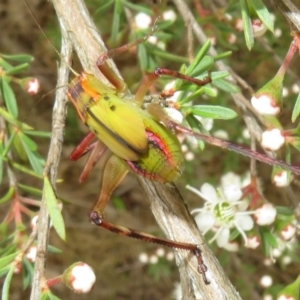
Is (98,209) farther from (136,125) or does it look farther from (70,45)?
(70,45)

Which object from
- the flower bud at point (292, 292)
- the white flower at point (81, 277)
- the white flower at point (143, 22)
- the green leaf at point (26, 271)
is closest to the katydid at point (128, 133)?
the white flower at point (81, 277)

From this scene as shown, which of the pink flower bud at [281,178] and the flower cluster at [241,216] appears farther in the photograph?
the flower cluster at [241,216]

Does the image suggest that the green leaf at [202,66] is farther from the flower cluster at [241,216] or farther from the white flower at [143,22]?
the white flower at [143,22]

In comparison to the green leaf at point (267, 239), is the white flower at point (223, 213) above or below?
above

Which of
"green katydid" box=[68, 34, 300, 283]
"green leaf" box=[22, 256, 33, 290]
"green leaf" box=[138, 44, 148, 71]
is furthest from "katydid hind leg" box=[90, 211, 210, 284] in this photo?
"green leaf" box=[138, 44, 148, 71]

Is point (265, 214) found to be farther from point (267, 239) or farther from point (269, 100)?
point (269, 100)

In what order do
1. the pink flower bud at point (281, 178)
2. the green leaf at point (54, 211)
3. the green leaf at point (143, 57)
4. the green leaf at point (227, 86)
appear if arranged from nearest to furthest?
1. the green leaf at point (54, 211)
2. the pink flower bud at point (281, 178)
3. the green leaf at point (227, 86)
4. the green leaf at point (143, 57)

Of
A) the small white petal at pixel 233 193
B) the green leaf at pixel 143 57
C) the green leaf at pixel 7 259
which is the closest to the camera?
the green leaf at pixel 7 259

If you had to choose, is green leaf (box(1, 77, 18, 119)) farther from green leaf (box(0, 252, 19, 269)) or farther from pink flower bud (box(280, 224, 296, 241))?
pink flower bud (box(280, 224, 296, 241))
